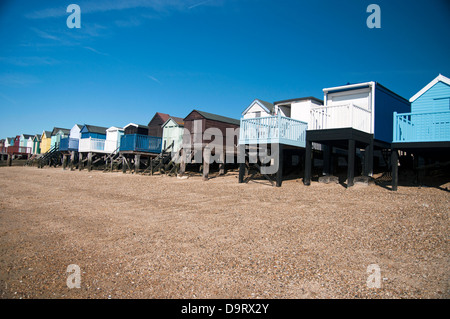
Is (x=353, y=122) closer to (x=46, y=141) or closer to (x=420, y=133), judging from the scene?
(x=420, y=133)

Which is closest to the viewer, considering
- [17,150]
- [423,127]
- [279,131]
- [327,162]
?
[423,127]

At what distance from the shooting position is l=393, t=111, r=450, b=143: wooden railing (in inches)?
454

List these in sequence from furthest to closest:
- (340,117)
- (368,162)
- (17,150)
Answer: (17,150)
(340,117)
(368,162)

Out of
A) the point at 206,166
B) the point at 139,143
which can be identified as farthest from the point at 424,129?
the point at 139,143

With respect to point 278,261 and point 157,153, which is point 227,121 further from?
point 278,261

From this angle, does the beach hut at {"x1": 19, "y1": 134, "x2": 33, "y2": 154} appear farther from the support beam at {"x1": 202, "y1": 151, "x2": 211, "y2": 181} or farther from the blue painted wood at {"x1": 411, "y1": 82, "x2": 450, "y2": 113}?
the blue painted wood at {"x1": 411, "y1": 82, "x2": 450, "y2": 113}

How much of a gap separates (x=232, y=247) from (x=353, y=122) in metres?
10.1

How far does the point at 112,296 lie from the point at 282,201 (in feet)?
24.3

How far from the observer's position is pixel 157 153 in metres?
26.8

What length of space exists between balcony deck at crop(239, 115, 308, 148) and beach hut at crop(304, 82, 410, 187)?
0.70 metres

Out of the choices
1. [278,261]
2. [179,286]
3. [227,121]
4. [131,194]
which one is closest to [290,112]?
[227,121]

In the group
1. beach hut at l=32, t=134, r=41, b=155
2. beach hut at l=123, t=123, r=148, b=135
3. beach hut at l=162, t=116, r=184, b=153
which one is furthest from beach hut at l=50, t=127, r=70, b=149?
beach hut at l=162, t=116, r=184, b=153

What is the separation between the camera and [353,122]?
1366 cm

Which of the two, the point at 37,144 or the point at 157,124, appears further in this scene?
the point at 37,144
